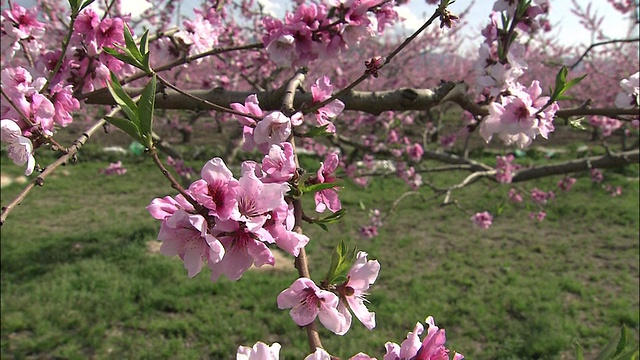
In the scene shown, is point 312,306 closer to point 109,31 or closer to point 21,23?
point 109,31

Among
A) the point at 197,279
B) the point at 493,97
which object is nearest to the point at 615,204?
the point at 197,279

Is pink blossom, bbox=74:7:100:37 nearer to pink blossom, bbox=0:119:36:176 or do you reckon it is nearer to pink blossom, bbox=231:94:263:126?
pink blossom, bbox=0:119:36:176

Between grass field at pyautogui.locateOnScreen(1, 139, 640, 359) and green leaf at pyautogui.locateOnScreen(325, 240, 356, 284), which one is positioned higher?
green leaf at pyautogui.locateOnScreen(325, 240, 356, 284)

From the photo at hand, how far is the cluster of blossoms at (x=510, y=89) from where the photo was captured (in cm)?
152

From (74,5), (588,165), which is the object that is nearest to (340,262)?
(74,5)

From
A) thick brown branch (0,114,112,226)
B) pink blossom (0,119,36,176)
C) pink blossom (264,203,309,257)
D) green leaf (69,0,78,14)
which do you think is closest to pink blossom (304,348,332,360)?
pink blossom (264,203,309,257)

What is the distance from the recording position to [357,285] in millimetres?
867

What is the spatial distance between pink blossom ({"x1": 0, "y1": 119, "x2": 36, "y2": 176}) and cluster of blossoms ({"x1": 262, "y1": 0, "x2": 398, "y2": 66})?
763 mm

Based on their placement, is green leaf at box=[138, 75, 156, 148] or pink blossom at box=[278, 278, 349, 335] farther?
pink blossom at box=[278, 278, 349, 335]

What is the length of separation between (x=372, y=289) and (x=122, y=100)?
15.6 ft

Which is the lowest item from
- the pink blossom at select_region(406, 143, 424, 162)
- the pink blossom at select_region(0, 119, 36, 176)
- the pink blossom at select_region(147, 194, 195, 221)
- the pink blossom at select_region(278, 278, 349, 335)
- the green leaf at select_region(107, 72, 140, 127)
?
the pink blossom at select_region(406, 143, 424, 162)

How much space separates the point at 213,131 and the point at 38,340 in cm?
1150

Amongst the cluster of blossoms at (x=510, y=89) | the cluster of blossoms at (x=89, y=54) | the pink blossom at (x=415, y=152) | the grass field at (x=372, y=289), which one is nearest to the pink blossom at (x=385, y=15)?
the cluster of blossoms at (x=510, y=89)

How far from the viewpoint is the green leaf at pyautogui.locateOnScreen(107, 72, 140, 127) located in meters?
0.69
